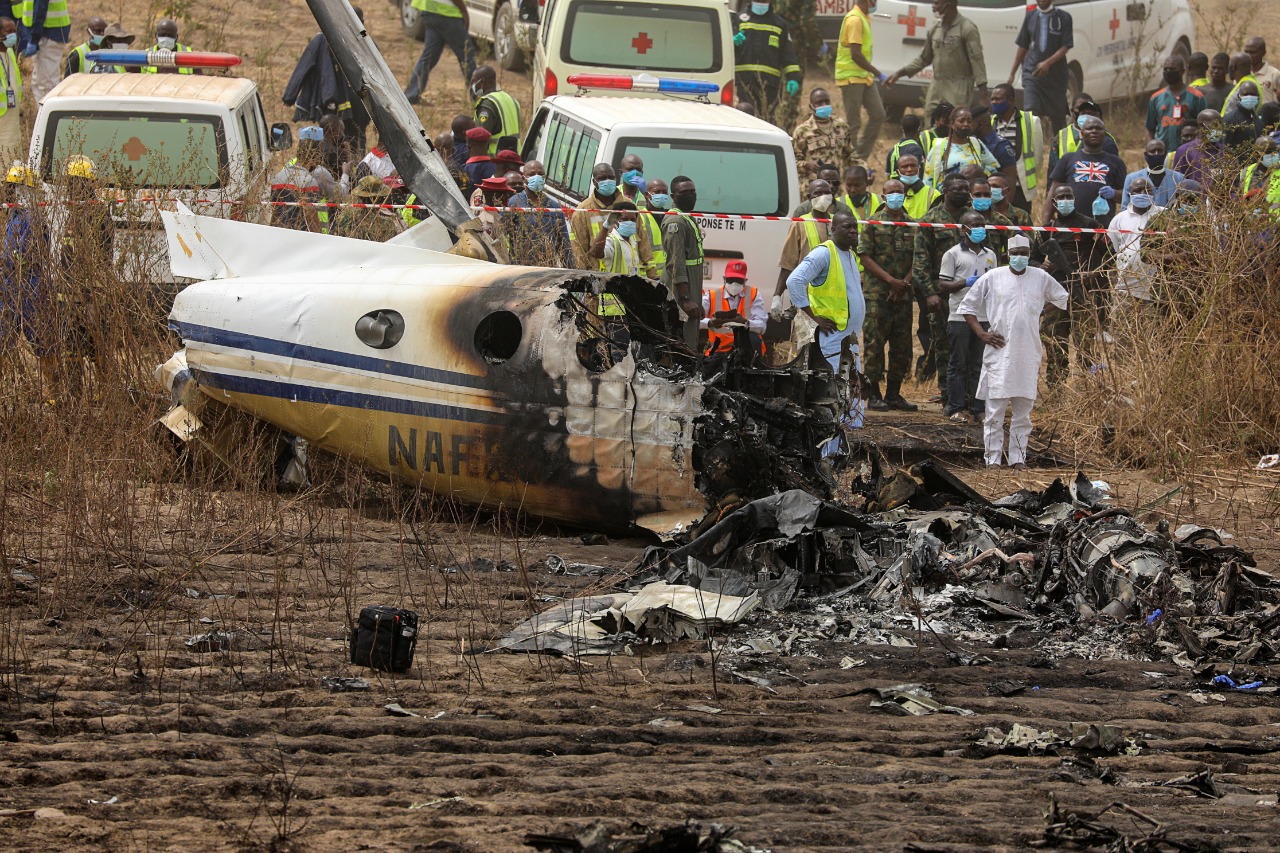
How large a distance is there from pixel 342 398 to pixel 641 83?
779cm

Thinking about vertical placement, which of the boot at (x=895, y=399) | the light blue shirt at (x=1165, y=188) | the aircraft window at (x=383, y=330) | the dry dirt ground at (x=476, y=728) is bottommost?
the dry dirt ground at (x=476, y=728)

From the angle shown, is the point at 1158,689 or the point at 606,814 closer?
the point at 606,814

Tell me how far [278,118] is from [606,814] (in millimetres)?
17922

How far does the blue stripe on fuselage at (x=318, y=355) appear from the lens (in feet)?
31.7

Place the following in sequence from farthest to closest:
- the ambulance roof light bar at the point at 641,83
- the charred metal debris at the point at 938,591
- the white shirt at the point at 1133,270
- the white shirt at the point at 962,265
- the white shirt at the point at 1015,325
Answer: the ambulance roof light bar at the point at 641,83
the white shirt at the point at 962,265
the white shirt at the point at 1133,270
the white shirt at the point at 1015,325
the charred metal debris at the point at 938,591

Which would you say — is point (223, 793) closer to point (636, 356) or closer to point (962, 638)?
point (962, 638)

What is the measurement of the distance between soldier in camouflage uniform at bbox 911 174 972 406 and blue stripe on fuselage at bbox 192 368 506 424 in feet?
20.3

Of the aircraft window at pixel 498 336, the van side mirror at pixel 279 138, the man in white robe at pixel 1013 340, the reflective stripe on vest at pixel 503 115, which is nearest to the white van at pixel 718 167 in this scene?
the reflective stripe on vest at pixel 503 115

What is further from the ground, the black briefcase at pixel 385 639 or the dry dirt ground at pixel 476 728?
the black briefcase at pixel 385 639

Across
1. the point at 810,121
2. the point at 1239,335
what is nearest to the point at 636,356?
the point at 1239,335

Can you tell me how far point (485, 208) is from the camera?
13.7 meters

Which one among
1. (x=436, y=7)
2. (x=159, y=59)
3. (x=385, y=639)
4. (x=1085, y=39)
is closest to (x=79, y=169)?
(x=159, y=59)

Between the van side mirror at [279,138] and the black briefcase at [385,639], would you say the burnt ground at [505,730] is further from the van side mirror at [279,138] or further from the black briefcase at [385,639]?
the van side mirror at [279,138]

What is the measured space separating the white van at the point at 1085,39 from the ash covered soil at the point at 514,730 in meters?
14.4
